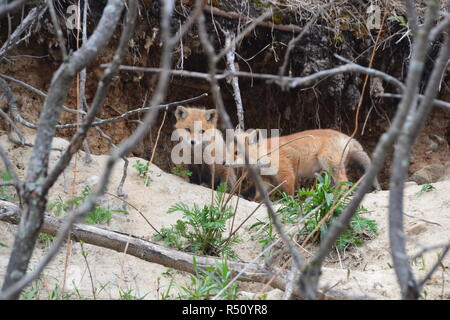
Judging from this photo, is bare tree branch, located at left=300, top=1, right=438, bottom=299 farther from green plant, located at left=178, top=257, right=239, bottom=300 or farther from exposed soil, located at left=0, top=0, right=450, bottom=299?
green plant, located at left=178, top=257, right=239, bottom=300

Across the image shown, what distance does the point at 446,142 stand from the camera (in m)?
9.47

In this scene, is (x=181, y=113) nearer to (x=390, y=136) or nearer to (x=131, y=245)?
(x=131, y=245)

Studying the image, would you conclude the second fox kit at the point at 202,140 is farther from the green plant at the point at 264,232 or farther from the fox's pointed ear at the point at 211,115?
the green plant at the point at 264,232

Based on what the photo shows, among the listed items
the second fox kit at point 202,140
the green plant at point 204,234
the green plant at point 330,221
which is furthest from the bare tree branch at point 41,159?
the second fox kit at point 202,140

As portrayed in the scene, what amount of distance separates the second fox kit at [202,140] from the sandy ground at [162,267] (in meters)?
1.62

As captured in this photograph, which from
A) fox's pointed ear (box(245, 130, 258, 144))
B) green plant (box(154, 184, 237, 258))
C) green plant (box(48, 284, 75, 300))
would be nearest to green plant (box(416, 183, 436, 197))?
green plant (box(154, 184, 237, 258))

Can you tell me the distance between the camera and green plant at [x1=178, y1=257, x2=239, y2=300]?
3412mm

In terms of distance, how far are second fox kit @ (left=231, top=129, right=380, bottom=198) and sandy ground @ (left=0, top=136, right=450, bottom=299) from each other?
1626 millimetres

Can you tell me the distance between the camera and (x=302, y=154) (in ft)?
26.7

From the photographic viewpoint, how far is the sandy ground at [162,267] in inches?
149

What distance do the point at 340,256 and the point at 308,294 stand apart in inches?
119

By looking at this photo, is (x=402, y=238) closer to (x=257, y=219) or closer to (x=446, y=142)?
(x=257, y=219)

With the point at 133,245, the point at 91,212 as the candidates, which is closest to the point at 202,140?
the point at 91,212

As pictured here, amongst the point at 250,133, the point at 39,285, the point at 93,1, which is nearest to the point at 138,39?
the point at 93,1
